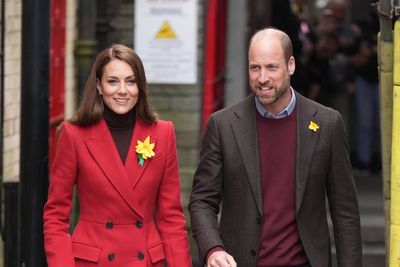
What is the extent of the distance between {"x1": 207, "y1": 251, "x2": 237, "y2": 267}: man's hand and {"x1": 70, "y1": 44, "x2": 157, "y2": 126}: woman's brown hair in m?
0.76

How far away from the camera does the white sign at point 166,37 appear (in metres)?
11.9

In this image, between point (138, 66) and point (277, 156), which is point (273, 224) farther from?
point (138, 66)

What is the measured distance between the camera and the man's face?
19.4 feet

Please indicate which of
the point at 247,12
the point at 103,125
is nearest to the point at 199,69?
the point at 247,12

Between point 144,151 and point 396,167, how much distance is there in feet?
3.84

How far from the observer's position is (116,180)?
6.11 meters

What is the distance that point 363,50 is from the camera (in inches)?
633

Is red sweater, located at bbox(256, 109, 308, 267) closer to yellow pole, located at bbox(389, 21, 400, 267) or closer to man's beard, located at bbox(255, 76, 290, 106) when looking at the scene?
man's beard, located at bbox(255, 76, 290, 106)

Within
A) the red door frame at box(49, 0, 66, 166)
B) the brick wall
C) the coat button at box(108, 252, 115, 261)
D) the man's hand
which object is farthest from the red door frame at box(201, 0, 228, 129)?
the man's hand

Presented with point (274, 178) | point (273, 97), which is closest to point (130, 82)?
point (273, 97)

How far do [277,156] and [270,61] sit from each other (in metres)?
0.44

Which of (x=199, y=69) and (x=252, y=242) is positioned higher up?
(x=199, y=69)

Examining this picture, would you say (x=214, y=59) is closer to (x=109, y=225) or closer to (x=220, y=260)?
(x=109, y=225)

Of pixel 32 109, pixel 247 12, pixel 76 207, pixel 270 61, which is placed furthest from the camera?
pixel 247 12
